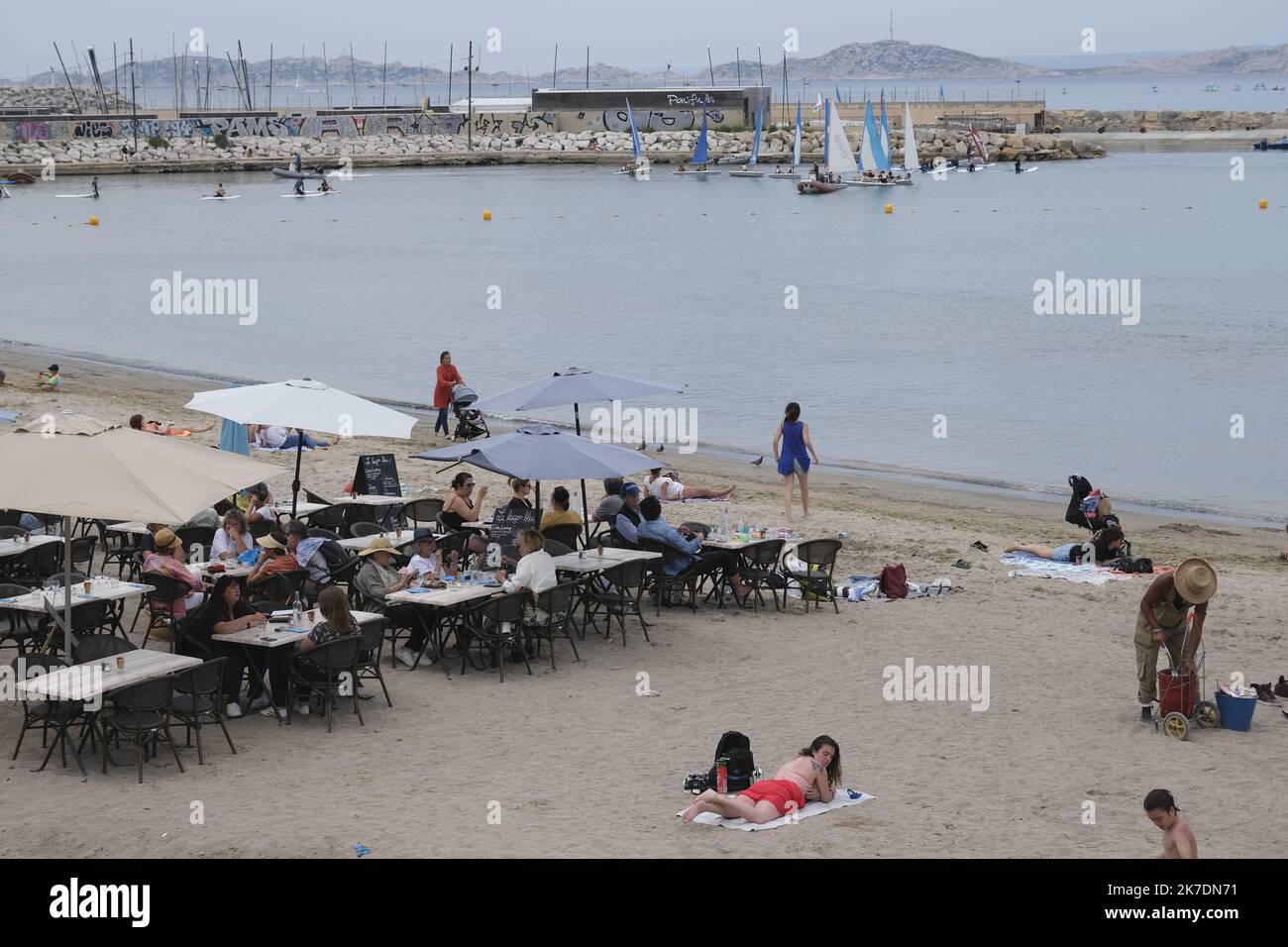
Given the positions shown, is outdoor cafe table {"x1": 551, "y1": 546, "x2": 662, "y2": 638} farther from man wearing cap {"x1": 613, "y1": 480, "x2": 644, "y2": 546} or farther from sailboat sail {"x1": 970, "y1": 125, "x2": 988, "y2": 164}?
sailboat sail {"x1": 970, "y1": 125, "x2": 988, "y2": 164}

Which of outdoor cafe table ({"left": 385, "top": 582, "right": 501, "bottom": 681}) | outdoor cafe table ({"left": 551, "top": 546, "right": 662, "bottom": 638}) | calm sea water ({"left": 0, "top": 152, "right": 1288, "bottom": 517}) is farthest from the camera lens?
calm sea water ({"left": 0, "top": 152, "right": 1288, "bottom": 517})

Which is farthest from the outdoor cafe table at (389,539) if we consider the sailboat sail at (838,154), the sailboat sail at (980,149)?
the sailboat sail at (980,149)

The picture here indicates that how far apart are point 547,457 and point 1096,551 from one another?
6.17 metres

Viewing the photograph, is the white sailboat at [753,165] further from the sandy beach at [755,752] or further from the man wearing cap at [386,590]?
the man wearing cap at [386,590]

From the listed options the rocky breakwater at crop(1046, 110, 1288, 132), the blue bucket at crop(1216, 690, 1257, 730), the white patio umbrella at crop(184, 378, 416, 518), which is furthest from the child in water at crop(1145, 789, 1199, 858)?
the rocky breakwater at crop(1046, 110, 1288, 132)

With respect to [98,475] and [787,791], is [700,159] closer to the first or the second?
[98,475]

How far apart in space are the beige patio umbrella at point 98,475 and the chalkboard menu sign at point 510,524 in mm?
3449

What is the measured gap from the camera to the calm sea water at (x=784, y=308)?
91.0 ft

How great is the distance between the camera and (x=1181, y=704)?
9812mm

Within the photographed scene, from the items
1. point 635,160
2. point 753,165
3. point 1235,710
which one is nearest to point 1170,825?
point 1235,710

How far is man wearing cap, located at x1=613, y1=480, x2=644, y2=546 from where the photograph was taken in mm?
12703

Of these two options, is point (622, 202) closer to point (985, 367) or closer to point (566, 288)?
point (566, 288)

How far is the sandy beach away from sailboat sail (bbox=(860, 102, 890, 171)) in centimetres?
9074

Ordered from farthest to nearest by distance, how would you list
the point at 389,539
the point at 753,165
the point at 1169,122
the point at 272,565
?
1. the point at 1169,122
2. the point at 753,165
3. the point at 389,539
4. the point at 272,565
